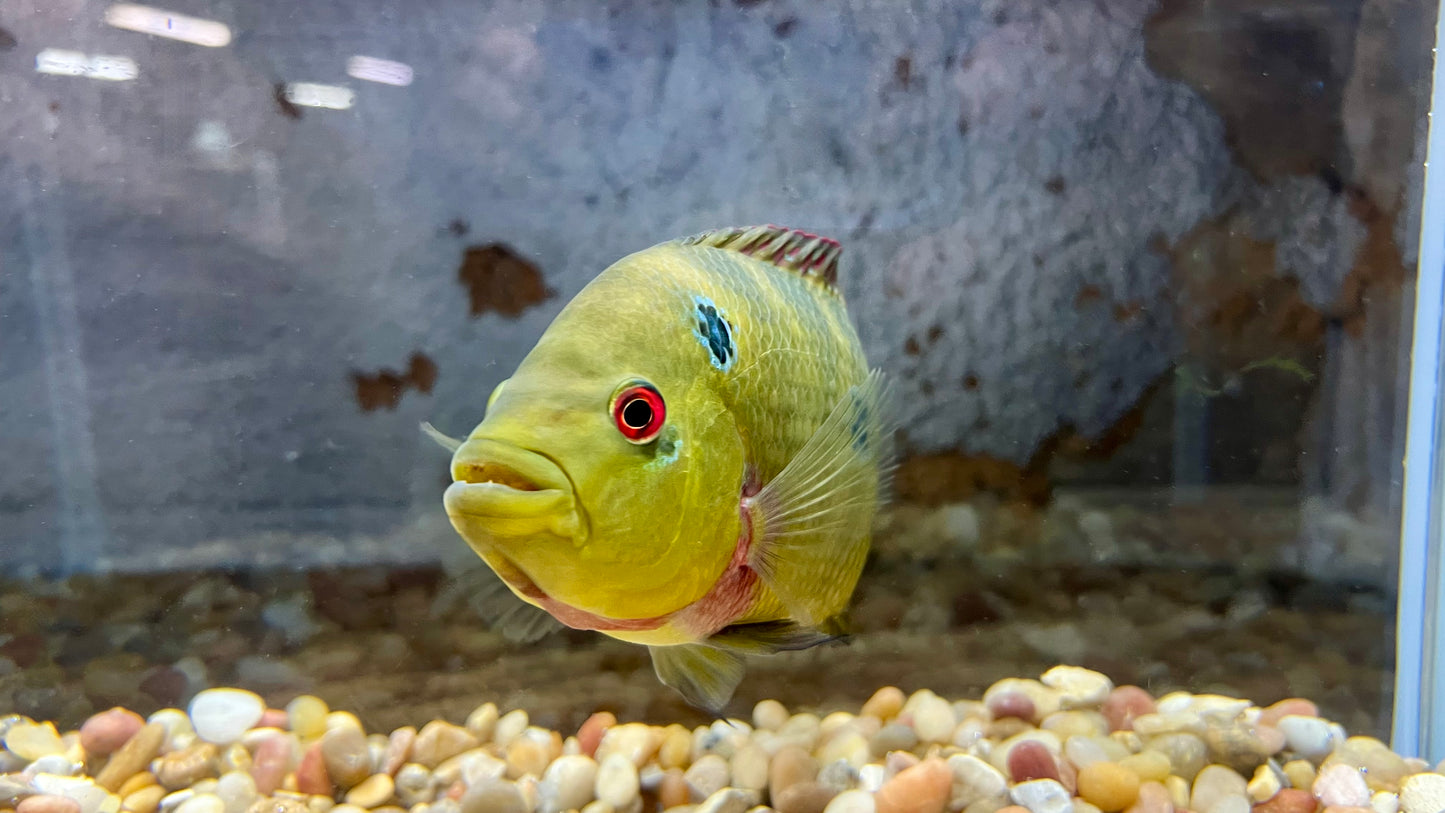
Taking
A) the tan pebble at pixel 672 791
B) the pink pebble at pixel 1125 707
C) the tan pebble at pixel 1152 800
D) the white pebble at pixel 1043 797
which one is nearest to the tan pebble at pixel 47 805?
the tan pebble at pixel 672 791

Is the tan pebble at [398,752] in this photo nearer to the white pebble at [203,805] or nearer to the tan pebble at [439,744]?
the tan pebble at [439,744]

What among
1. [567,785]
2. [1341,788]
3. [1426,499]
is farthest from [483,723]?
[1426,499]

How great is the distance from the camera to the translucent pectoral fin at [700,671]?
135 centimetres

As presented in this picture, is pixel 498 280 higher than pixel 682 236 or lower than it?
lower

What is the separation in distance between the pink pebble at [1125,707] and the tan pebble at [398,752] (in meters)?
2.18

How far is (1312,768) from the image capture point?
1.99 meters

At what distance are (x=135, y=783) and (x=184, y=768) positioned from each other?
157 mm

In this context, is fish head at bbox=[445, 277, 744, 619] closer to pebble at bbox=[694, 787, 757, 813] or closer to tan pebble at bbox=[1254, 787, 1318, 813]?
pebble at bbox=[694, 787, 757, 813]

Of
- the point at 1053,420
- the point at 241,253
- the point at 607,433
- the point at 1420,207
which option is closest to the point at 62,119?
the point at 241,253

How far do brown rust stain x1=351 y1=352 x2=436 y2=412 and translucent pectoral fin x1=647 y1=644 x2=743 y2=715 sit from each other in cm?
157

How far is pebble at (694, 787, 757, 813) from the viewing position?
1.72m

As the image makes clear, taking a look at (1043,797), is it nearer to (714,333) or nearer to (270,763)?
(714,333)

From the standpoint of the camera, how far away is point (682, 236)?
242 centimetres

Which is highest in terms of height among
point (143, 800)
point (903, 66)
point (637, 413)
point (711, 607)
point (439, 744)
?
point (903, 66)
